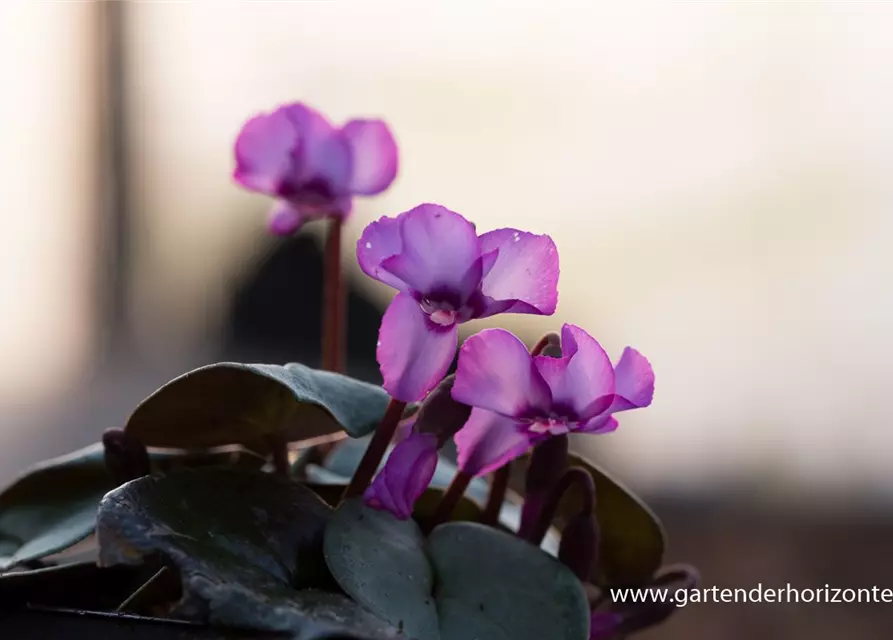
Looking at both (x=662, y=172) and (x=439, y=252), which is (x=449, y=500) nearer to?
(x=439, y=252)

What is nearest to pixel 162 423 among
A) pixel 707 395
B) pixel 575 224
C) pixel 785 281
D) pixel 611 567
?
pixel 611 567

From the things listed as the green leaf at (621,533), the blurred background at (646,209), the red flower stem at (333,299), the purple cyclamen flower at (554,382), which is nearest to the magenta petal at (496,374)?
the purple cyclamen flower at (554,382)

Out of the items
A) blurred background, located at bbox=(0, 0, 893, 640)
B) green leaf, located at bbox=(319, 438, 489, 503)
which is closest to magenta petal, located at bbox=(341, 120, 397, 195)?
green leaf, located at bbox=(319, 438, 489, 503)

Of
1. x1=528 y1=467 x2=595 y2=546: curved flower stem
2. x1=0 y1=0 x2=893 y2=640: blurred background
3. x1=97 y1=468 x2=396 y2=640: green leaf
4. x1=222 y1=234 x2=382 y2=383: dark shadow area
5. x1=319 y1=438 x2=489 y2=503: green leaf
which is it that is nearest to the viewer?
x1=97 y1=468 x2=396 y2=640: green leaf

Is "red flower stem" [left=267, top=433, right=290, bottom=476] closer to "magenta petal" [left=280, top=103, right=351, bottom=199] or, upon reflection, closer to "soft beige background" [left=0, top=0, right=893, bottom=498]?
"magenta petal" [left=280, top=103, right=351, bottom=199]

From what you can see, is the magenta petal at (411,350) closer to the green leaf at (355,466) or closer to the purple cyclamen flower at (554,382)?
the purple cyclamen flower at (554,382)

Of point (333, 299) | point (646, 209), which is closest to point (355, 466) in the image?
point (333, 299)
